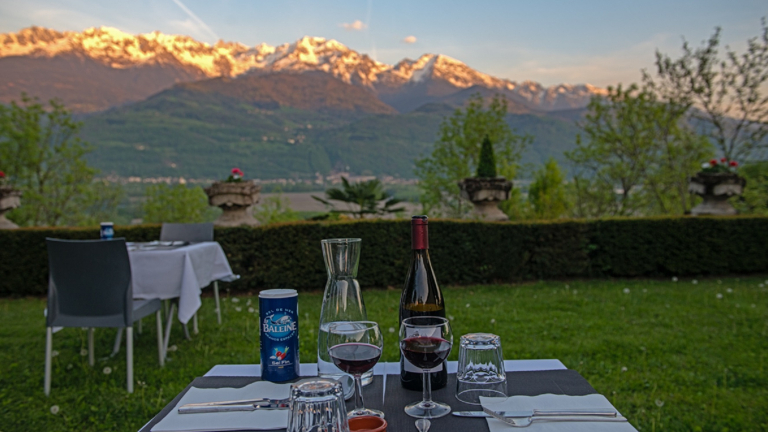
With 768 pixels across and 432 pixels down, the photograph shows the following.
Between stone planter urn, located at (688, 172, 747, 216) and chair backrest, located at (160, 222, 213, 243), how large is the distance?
769 centimetres

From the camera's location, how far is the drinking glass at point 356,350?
3.18 ft

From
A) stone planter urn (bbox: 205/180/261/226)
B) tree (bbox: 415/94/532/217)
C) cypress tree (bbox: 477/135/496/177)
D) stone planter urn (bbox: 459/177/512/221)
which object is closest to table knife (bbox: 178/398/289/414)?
stone planter urn (bbox: 205/180/261/226)

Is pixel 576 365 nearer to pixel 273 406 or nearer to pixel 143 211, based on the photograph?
pixel 273 406

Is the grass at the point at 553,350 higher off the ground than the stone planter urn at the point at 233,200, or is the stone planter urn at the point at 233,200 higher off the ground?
the stone planter urn at the point at 233,200

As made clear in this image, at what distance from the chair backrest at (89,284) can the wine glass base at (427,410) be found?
268 centimetres

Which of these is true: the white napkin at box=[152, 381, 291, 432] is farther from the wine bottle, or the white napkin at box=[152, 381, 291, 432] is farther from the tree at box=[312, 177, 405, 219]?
the tree at box=[312, 177, 405, 219]

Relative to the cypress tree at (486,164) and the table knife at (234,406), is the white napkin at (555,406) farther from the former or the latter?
the cypress tree at (486,164)

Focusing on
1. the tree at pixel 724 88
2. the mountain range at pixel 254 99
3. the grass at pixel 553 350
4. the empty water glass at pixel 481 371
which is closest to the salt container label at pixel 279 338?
the empty water glass at pixel 481 371

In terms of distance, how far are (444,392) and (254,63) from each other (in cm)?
10936

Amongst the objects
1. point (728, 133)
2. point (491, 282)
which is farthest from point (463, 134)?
point (491, 282)

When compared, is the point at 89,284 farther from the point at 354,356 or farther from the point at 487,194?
the point at 487,194

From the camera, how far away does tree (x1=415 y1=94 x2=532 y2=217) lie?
12.9 meters

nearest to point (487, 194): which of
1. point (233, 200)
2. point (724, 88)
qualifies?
point (233, 200)

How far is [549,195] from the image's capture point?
10.2 m
